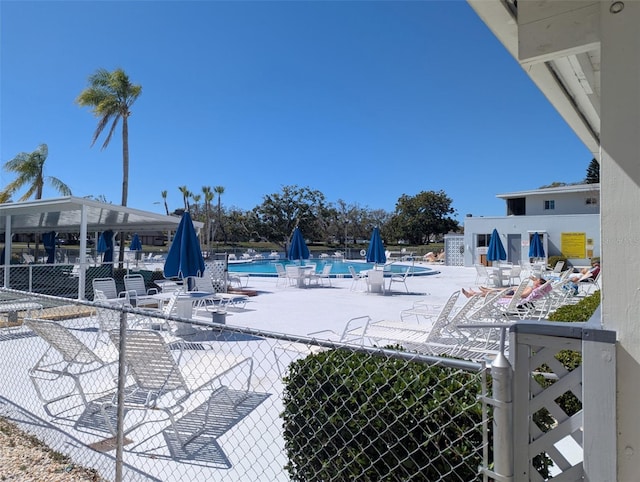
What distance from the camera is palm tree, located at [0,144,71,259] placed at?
23609mm

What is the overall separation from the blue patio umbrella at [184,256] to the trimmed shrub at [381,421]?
682 centimetres

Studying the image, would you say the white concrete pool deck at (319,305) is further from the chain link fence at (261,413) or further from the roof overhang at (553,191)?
the roof overhang at (553,191)

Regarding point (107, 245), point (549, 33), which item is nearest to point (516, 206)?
point (107, 245)

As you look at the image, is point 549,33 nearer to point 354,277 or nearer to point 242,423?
point 242,423

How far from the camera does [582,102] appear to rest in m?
3.71

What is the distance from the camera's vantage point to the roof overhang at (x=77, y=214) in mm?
10836

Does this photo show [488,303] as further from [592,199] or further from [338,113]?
[338,113]

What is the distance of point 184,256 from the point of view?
8.98 meters

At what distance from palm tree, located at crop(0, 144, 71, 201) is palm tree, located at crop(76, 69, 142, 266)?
186 inches

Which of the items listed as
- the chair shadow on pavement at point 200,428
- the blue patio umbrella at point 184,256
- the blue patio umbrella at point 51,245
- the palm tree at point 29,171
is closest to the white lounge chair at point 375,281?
the blue patio umbrella at point 184,256

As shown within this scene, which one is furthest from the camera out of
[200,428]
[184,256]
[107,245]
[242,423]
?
[107,245]

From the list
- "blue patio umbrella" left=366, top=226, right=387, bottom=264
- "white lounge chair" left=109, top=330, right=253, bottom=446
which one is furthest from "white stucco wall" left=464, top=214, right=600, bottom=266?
"white lounge chair" left=109, top=330, right=253, bottom=446

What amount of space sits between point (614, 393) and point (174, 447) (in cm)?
333

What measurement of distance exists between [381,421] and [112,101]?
77.9 feet
